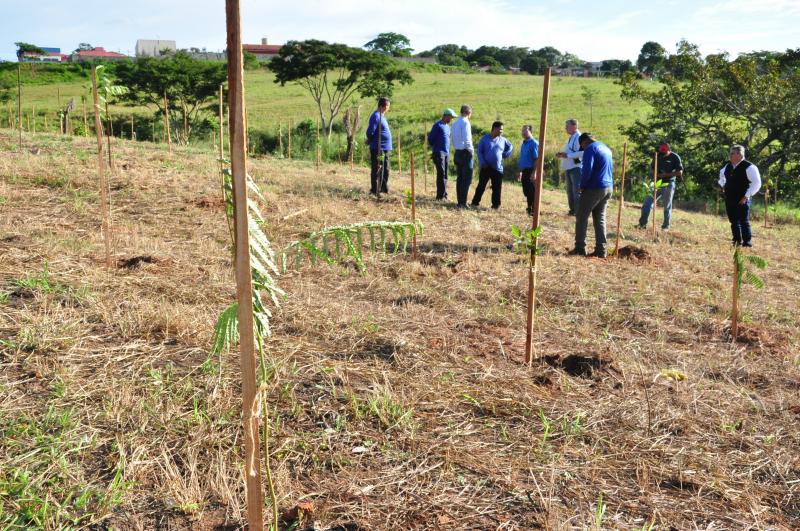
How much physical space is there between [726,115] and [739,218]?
976 centimetres

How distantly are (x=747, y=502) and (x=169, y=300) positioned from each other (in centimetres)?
362

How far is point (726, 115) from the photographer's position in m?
17.7

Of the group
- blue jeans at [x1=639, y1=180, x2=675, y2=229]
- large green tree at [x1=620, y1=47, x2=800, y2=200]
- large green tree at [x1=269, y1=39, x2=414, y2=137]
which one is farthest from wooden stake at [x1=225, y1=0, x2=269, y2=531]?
large green tree at [x1=269, y1=39, x2=414, y2=137]

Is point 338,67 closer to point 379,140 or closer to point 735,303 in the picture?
point 379,140

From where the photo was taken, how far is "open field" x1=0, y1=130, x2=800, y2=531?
2.48 meters

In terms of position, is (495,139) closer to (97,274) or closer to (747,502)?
(97,274)

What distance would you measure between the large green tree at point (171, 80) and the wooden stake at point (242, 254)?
1103 inches

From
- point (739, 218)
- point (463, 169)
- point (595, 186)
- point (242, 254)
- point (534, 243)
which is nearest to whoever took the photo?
point (242, 254)

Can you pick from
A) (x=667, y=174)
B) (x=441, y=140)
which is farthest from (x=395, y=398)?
(x=667, y=174)

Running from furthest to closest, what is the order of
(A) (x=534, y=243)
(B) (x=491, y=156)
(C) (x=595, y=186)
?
(B) (x=491, y=156) → (C) (x=595, y=186) → (A) (x=534, y=243)

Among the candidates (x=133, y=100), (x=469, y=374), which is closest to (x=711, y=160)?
(x=469, y=374)

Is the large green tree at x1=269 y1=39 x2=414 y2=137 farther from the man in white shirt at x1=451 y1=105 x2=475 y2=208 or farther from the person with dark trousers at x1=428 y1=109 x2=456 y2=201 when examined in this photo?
the man in white shirt at x1=451 y1=105 x2=475 y2=208

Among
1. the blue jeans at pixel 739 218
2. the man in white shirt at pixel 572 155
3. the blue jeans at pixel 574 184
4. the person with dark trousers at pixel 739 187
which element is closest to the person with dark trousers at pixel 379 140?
the man in white shirt at pixel 572 155

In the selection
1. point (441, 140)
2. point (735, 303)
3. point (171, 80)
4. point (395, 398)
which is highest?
point (171, 80)
